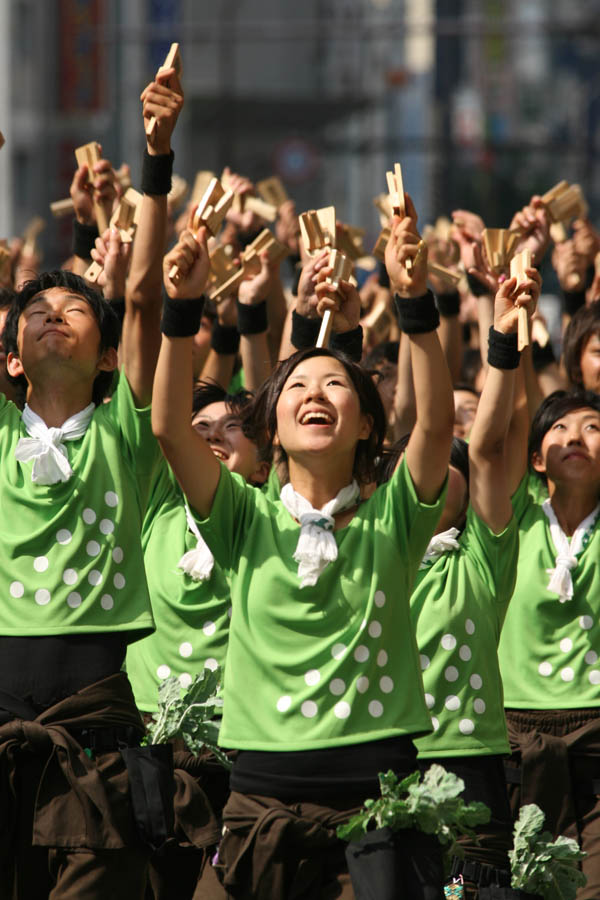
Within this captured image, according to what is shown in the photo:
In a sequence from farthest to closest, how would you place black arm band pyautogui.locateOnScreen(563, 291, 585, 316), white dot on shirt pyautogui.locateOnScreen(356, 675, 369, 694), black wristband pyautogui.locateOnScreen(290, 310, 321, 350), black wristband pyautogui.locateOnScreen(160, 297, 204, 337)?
1. black arm band pyautogui.locateOnScreen(563, 291, 585, 316)
2. black wristband pyautogui.locateOnScreen(290, 310, 321, 350)
3. black wristband pyautogui.locateOnScreen(160, 297, 204, 337)
4. white dot on shirt pyautogui.locateOnScreen(356, 675, 369, 694)

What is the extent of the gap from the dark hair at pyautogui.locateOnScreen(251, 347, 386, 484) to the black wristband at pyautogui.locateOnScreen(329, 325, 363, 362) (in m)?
0.42

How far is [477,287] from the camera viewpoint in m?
5.95

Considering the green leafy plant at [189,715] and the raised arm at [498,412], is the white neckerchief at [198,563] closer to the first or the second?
the green leafy plant at [189,715]

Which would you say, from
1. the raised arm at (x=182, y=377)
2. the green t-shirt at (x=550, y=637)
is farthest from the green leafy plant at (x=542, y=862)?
the raised arm at (x=182, y=377)

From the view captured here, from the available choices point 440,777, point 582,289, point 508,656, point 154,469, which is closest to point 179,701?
point 154,469

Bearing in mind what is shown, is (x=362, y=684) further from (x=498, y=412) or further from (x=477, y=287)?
(x=477, y=287)

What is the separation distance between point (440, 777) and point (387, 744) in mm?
145

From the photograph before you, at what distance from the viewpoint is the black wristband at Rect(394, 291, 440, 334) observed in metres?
4.02

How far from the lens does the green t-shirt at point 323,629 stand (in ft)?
12.8

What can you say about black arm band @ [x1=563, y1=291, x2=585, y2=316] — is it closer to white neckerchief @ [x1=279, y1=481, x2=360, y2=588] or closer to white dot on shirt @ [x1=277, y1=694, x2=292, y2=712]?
white neckerchief @ [x1=279, y1=481, x2=360, y2=588]

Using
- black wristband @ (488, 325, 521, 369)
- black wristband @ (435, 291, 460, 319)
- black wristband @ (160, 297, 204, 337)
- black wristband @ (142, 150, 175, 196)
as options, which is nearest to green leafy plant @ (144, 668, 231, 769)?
black wristband @ (160, 297, 204, 337)

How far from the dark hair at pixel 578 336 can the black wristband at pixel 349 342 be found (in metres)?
1.67

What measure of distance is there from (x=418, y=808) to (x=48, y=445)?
4.27 feet

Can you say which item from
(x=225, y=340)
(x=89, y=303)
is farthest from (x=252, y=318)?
(x=89, y=303)
